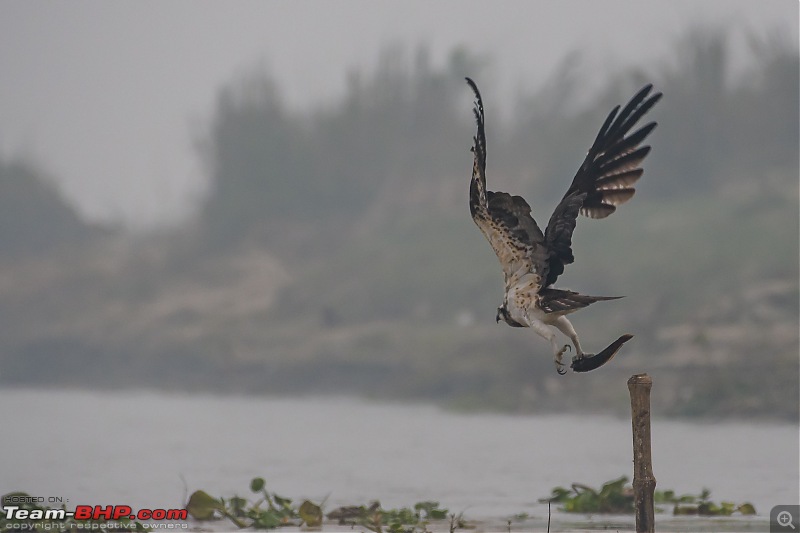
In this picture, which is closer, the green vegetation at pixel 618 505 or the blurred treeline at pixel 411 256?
the green vegetation at pixel 618 505

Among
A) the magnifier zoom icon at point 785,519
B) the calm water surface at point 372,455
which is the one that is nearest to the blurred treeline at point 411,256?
the calm water surface at point 372,455

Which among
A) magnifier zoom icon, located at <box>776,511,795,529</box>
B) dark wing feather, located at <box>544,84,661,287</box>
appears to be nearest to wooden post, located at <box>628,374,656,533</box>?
dark wing feather, located at <box>544,84,661,287</box>

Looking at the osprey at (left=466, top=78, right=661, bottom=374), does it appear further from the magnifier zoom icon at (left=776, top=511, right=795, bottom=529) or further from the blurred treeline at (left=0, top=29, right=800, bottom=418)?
the blurred treeline at (left=0, top=29, right=800, bottom=418)

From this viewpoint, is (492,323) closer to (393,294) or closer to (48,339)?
(393,294)

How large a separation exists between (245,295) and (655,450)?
22435 mm

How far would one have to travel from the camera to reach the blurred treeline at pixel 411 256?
33.8 metres

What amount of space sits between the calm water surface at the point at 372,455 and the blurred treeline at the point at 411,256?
10.8 ft

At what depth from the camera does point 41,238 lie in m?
46.1

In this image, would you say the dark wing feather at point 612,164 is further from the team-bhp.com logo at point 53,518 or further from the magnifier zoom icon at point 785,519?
the team-bhp.com logo at point 53,518

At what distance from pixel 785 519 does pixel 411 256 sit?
2901cm

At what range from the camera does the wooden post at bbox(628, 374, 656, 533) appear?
1058cm

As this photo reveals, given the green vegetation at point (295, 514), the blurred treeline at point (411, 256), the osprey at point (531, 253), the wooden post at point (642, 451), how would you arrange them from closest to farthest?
the osprey at point (531, 253), the wooden post at point (642, 451), the green vegetation at point (295, 514), the blurred treeline at point (411, 256)

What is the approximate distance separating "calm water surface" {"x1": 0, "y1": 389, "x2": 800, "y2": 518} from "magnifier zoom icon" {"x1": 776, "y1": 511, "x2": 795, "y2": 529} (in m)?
0.63

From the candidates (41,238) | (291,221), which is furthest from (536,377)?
(41,238)
